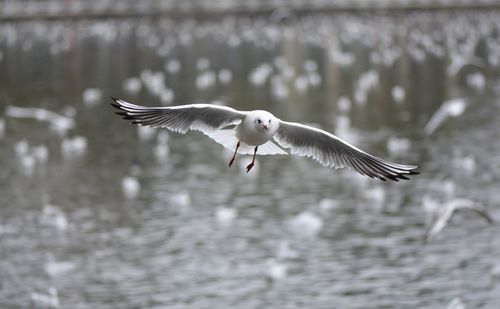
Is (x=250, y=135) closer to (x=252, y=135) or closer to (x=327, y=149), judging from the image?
(x=252, y=135)

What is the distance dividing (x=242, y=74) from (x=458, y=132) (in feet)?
45.0

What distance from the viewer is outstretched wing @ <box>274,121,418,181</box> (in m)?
10.1

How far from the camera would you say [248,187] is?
24359mm

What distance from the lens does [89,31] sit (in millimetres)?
58656

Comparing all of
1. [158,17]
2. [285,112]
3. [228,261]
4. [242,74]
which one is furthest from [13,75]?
[228,261]

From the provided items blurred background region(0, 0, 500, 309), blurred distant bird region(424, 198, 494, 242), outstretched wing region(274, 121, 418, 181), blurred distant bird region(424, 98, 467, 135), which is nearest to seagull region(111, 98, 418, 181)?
outstretched wing region(274, 121, 418, 181)

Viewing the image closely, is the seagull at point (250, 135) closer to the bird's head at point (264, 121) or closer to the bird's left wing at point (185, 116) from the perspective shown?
the bird's left wing at point (185, 116)

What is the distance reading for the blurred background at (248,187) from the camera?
18000mm

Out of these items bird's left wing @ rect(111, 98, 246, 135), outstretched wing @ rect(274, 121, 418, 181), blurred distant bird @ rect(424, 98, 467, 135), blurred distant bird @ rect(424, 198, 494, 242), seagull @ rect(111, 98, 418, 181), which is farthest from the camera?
blurred distant bird @ rect(424, 98, 467, 135)

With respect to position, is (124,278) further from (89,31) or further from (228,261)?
(89,31)

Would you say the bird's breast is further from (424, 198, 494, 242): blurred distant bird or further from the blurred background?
(424, 198, 494, 242): blurred distant bird

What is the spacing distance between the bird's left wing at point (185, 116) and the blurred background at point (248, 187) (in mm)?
6731

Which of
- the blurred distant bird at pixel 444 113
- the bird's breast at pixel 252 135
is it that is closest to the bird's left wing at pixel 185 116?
the bird's breast at pixel 252 135

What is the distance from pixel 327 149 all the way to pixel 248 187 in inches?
544
